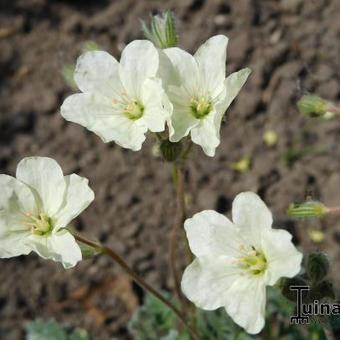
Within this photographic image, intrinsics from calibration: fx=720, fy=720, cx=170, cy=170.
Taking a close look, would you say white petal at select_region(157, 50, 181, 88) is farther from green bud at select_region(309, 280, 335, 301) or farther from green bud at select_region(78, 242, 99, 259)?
green bud at select_region(309, 280, 335, 301)

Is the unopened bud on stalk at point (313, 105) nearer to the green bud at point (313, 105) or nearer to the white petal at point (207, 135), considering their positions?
the green bud at point (313, 105)

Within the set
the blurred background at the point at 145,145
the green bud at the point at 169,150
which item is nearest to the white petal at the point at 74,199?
the green bud at the point at 169,150

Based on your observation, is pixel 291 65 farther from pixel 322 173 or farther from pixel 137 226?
pixel 137 226

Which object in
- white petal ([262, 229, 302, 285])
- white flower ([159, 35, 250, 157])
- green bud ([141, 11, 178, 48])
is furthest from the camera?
green bud ([141, 11, 178, 48])

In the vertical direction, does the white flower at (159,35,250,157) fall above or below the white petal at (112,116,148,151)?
above

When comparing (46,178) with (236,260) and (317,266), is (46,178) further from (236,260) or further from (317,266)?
(317,266)

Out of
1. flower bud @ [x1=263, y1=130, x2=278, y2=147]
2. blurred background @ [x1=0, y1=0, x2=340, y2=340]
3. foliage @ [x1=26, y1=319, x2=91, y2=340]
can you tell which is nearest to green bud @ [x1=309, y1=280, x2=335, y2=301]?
blurred background @ [x1=0, y1=0, x2=340, y2=340]
